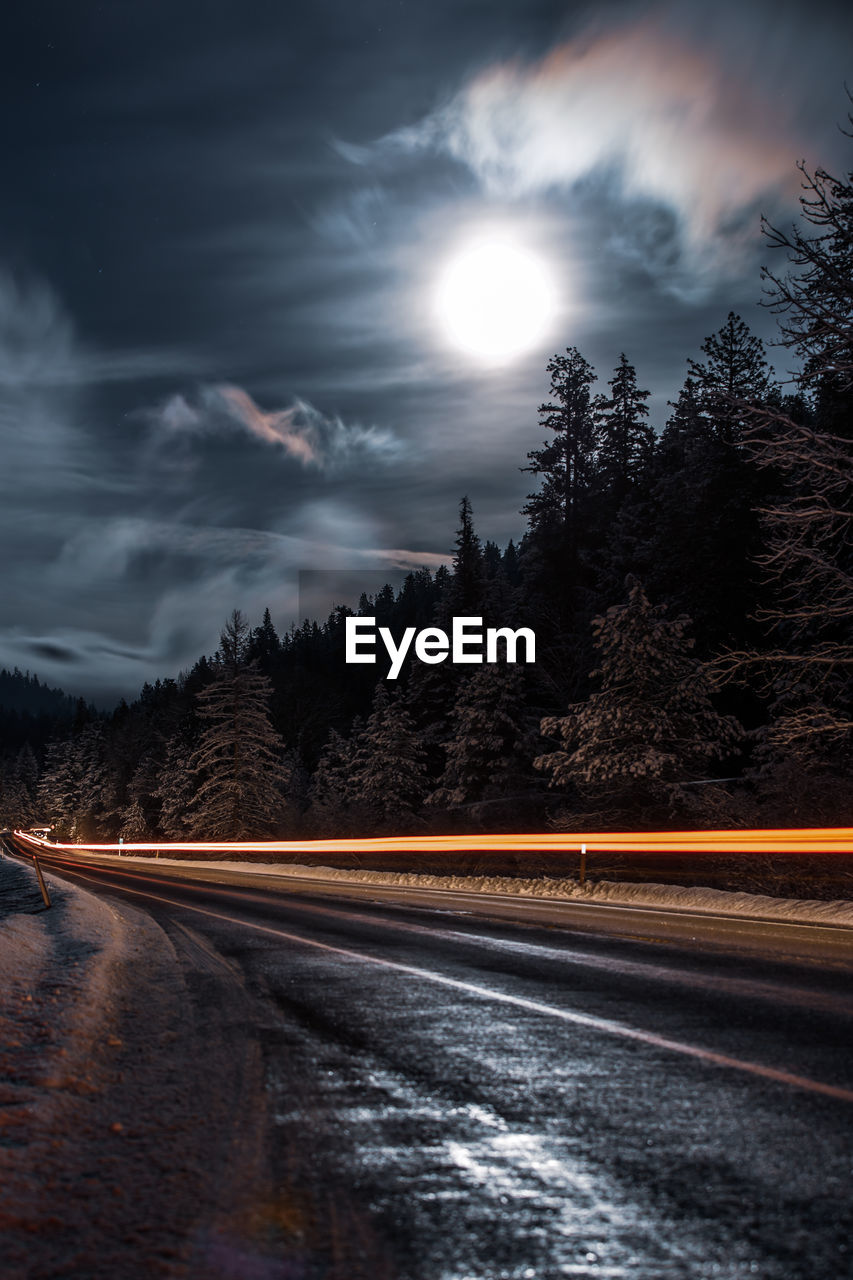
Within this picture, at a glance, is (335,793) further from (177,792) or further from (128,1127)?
(128,1127)

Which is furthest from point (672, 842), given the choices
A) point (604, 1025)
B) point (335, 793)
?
point (335, 793)

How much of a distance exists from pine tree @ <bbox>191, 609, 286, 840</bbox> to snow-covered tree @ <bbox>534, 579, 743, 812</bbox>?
32500 millimetres

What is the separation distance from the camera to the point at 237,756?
57.0 meters

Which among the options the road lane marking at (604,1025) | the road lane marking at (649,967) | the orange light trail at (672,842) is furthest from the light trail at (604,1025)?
the orange light trail at (672,842)

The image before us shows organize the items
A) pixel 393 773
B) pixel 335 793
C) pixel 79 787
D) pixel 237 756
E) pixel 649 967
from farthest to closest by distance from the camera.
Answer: pixel 79 787, pixel 335 793, pixel 237 756, pixel 393 773, pixel 649 967

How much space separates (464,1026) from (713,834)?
10.0 m

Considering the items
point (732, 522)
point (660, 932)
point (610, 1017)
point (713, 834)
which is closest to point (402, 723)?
point (732, 522)

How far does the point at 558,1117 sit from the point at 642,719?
2292 cm

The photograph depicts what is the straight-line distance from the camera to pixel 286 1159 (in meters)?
3.88

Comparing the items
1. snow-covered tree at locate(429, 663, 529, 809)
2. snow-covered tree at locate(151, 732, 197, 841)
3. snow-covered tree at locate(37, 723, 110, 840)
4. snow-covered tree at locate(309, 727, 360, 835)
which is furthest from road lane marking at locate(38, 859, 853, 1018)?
snow-covered tree at locate(37, 723, 110, 840)

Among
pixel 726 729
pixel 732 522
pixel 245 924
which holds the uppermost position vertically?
pixel 732 522

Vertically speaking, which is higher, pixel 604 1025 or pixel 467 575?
pixel 467 575

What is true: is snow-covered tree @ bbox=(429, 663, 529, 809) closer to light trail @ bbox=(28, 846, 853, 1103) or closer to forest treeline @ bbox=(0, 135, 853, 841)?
forest treeline @ bbox=(0, 135, 853, 841)

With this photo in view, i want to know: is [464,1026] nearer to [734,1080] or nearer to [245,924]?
[734,1080]
